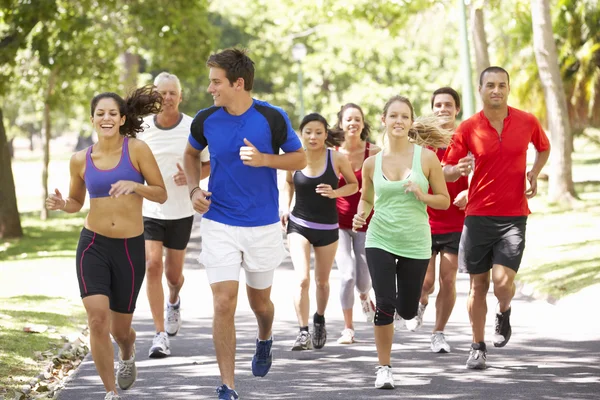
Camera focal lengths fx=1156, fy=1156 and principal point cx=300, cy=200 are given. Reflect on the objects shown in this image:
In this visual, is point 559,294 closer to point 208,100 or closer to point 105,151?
point 105,151

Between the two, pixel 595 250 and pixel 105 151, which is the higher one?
pixel 105 151

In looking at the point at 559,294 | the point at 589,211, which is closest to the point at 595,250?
the point at 559,294

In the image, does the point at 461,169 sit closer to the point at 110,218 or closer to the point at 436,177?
the point at 436,177

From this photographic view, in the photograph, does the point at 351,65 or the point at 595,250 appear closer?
the point at 595,250

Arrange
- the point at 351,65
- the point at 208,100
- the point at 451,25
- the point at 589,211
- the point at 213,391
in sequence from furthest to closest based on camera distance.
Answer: the point at 208,100 → the point at 351,65 → the point at 451,25 → the point at 589,211 → the point at 213,391

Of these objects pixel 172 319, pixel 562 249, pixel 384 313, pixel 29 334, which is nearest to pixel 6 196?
pixel 562 249

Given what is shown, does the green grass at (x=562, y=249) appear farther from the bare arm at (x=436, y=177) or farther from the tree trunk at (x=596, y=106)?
the tree trunk at (x=596, y=106)

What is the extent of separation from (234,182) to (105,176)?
834 millimetres

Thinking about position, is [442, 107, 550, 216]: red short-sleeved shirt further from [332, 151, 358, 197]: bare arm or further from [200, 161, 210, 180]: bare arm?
[200, 161, 210, 180]: bare arm

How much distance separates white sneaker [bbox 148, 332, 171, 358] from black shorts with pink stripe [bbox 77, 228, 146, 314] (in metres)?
2.04

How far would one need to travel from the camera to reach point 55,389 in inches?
329

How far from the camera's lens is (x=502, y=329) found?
8.77 meters

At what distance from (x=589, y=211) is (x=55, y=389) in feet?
51.5

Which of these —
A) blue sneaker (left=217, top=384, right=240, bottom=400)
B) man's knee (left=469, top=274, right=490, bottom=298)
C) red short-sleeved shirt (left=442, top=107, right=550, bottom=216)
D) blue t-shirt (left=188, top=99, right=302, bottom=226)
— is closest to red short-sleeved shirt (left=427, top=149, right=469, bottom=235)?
man's knee (left=469, top=274, right=490, bottom=298)
